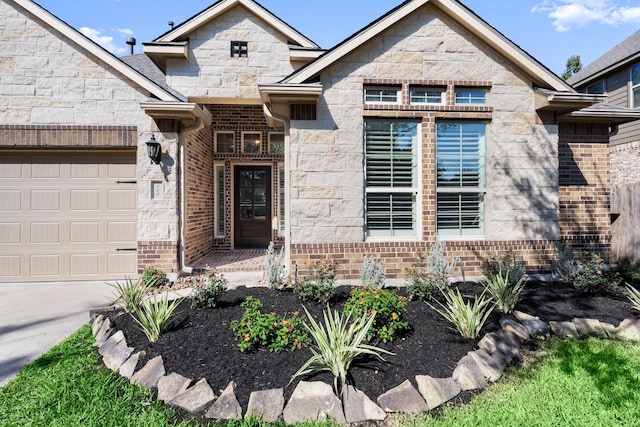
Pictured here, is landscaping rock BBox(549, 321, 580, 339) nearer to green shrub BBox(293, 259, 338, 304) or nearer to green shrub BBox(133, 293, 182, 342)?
green shrub BBox(293, 259, 338, 304)

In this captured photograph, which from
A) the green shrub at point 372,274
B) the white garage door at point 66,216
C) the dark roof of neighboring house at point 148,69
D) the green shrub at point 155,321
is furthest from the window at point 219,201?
the green shrub at point 155,321

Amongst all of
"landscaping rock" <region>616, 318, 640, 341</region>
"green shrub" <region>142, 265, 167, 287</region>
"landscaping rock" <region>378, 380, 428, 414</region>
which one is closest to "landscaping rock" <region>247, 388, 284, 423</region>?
"landscaping rock" <region>378, 380, 428, 414</region>

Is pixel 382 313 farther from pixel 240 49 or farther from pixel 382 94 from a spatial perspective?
pixel 240 49

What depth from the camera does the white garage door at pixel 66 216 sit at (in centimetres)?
617

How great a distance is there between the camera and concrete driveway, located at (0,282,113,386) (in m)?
3.50

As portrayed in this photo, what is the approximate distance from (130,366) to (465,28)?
7005 millimetres

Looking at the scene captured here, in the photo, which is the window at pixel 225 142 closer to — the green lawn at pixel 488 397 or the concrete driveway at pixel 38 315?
the concrete driveway at pixel 38 315

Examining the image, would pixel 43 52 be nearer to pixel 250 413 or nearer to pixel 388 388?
pixel 250 413

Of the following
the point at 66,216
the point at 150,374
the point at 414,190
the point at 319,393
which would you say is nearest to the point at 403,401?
the point at 319,393

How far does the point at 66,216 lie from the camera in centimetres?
622

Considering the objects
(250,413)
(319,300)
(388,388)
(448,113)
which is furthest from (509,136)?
(250,413)

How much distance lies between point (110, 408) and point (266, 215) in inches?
283

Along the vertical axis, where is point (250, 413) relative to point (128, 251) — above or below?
below

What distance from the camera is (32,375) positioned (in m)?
3.02
